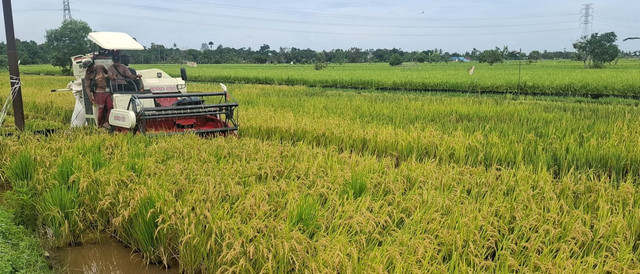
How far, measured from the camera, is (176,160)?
4.50m

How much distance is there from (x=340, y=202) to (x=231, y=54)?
78639 mm

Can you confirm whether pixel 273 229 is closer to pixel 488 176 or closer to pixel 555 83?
pixel 488 176

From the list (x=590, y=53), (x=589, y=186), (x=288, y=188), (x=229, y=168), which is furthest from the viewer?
(x=590, y=53)

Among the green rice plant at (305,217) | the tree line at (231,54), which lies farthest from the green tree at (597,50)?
the green rice plant at (305,217)

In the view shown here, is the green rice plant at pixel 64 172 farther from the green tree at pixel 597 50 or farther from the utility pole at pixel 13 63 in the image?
the green tree at pixel 597 50

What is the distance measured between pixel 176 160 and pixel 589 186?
3.78m

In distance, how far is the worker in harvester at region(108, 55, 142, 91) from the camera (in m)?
6.86

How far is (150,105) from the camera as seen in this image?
6.90 meters

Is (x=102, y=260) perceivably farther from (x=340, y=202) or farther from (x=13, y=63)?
(x=13, y=63)

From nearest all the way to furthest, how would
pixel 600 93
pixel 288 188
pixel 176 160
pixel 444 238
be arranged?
1. pixel 444 238
2. pixel 288 188
3. pixel 176 160
4. pixel 600 93

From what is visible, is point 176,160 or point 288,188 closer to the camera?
point 288,188

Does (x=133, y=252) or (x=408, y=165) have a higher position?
(x=408, y=165)

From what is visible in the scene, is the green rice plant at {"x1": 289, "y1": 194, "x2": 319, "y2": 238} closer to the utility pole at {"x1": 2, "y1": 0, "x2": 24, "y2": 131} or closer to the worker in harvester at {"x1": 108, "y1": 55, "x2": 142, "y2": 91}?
the worker in harvester at {"x1": 108, "y1": 55, "x2": 142, "y2": 91}

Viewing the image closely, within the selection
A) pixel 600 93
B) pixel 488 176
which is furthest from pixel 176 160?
pixel 600 93
